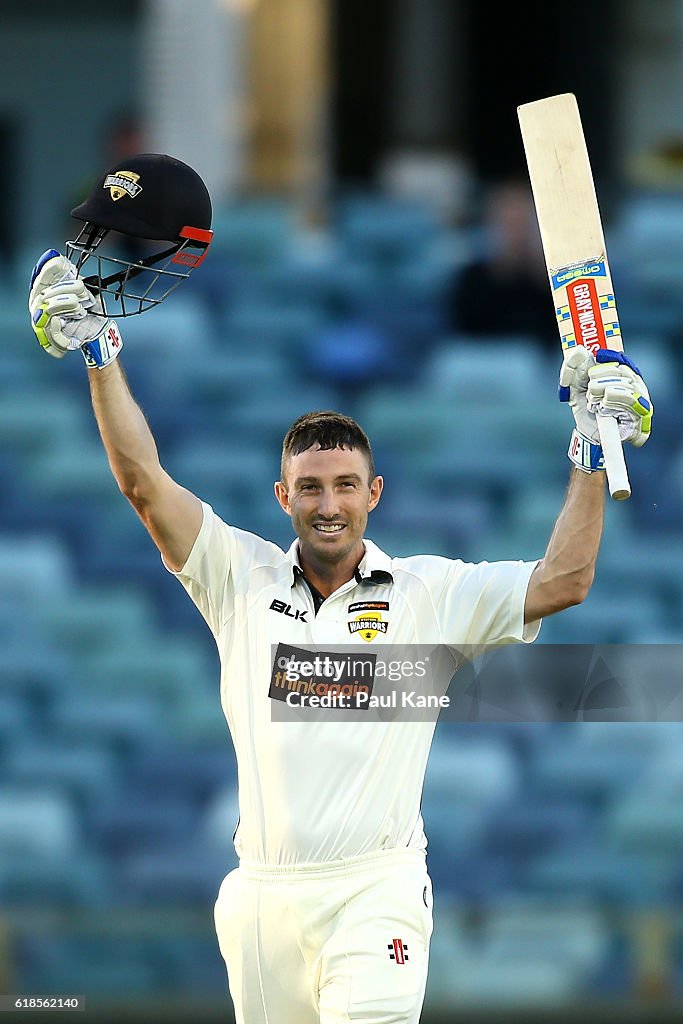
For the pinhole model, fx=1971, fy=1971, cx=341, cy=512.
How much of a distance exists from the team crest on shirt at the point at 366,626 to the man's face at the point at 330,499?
11cm

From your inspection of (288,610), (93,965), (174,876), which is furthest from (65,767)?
(288,610)

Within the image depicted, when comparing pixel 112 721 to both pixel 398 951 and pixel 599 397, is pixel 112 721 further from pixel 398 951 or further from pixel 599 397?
pixel 599 397

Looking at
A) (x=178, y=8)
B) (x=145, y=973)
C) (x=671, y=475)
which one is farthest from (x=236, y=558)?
(x=178, y=8)

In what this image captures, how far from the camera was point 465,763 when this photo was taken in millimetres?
5566

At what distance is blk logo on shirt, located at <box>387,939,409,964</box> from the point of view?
10.4 ft

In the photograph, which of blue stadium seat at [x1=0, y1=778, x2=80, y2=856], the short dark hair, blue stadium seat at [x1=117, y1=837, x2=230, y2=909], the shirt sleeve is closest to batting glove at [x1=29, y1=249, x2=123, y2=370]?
the short dark hair

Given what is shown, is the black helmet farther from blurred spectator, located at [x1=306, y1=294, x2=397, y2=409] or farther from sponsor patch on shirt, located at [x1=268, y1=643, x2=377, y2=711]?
blurred spectator, located at [x1=306, y1=294, x2=397, y2=409]

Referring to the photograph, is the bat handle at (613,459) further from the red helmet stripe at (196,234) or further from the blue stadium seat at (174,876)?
the blue stadium seat at (174,876)

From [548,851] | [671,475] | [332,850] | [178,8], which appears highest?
[178,8]

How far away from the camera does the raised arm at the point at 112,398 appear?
3164mm

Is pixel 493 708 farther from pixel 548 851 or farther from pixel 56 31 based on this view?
pixel 56 31

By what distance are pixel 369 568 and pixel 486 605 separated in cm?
21

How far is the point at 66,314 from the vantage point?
315 cm

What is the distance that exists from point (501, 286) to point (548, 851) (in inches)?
70.5
